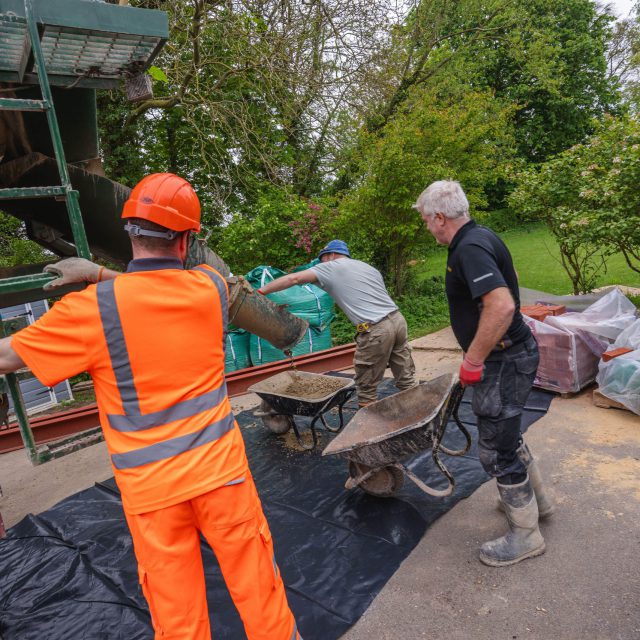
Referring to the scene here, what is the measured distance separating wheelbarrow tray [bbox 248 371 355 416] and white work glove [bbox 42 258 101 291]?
2138mm

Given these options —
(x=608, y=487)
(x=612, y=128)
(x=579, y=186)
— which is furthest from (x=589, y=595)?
(x=612, y=128)

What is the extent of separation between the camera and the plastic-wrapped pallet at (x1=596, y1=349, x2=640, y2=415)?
3.82 meters

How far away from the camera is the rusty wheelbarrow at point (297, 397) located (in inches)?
154

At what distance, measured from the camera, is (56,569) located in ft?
9.44

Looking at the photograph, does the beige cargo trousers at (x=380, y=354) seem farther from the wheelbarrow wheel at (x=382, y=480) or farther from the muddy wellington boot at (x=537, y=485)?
the muddy wellington boot at (x=537, y=485)

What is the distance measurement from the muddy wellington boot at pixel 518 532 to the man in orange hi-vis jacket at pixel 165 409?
54.0 inches

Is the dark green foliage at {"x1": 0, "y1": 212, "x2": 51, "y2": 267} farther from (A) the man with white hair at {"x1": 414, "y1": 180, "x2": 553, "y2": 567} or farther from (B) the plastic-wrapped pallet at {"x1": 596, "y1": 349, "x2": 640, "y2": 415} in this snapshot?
(B) the plastic-wrapped pallet at {"x1": 596, "y1": 349, "x2": 640, "y2": 415}

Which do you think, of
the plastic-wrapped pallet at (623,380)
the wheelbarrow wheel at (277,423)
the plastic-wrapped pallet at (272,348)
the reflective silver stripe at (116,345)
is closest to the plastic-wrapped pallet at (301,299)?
the plastic-wrapped pallet at (272,348)

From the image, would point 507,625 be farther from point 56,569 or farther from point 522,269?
point 522,269

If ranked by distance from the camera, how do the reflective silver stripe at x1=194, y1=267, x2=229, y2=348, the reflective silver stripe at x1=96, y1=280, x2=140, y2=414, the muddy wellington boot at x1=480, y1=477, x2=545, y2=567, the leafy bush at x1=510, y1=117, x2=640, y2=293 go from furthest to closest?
the leafy bush at x1=510, y1=117, x2=640, y2=293 → the muddy wellington boot at x1=480, y1=477, x2=545, y2=567 → the reflective silver stripe at x1=194, y1=267, x2=229, y2=348 → the reflective silver stripe at x1=96, y1=280, x2=140, y2=414

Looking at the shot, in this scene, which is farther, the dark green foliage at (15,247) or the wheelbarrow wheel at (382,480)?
the dark green foliage at (15,247)

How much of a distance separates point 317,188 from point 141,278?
11.7 m

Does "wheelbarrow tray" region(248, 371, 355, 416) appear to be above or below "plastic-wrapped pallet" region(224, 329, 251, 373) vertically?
above

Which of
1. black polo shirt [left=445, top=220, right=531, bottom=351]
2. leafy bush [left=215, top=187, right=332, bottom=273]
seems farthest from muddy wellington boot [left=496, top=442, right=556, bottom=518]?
leafy bush [left=215, top=187, right=332, bottom=273]
